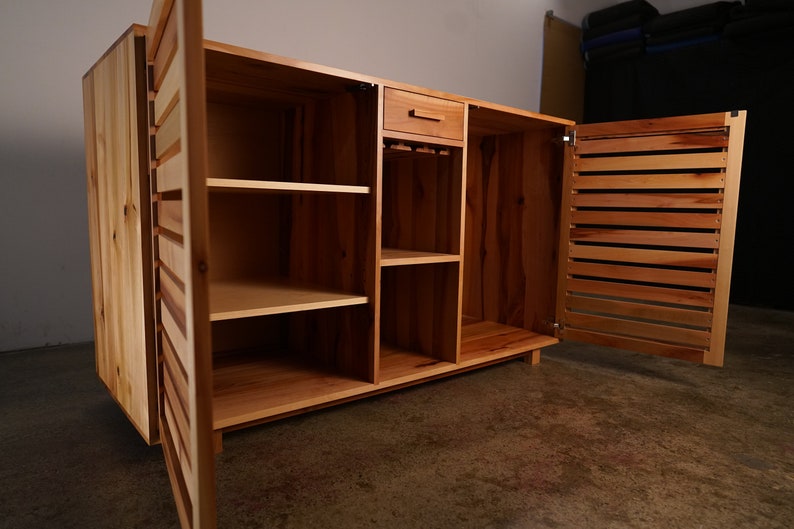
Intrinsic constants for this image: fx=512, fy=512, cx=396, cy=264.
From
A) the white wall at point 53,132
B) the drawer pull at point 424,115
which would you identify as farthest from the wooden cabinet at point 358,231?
the white wall at point 53,132

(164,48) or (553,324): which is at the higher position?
(164,48)

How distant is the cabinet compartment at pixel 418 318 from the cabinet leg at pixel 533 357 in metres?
0.54

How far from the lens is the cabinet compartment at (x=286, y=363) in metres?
1.48

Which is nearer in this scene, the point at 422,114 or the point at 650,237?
the point at 422,114

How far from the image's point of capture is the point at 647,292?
2.09 metres

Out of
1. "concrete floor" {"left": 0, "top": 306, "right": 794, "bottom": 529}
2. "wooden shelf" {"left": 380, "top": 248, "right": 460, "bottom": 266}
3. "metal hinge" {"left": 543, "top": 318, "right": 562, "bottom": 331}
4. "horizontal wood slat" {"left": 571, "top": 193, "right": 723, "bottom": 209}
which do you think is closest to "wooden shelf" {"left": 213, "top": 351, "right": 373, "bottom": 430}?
"concrete floor" {"left": 0, "top": 306, "right": 794, "bottom": 529}

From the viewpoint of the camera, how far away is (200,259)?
30.1 inches

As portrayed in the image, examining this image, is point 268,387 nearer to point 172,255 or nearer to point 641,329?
point 172,255

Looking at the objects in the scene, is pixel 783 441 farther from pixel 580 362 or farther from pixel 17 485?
pixel 17 485

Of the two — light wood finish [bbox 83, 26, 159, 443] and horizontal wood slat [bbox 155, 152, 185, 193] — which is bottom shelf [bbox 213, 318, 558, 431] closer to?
light wood finish [bbox 83, 26, 159, 443]

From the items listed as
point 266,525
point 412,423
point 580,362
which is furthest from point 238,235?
point 580,362

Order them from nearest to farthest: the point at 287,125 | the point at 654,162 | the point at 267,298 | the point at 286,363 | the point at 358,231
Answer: the point at 267,298 < the point at 358,231 < the point at 286,363 < the point at 287,125 < the point at 654,162

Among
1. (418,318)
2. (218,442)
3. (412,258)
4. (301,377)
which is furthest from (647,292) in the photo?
(218,442)

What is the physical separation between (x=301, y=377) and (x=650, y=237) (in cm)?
147
